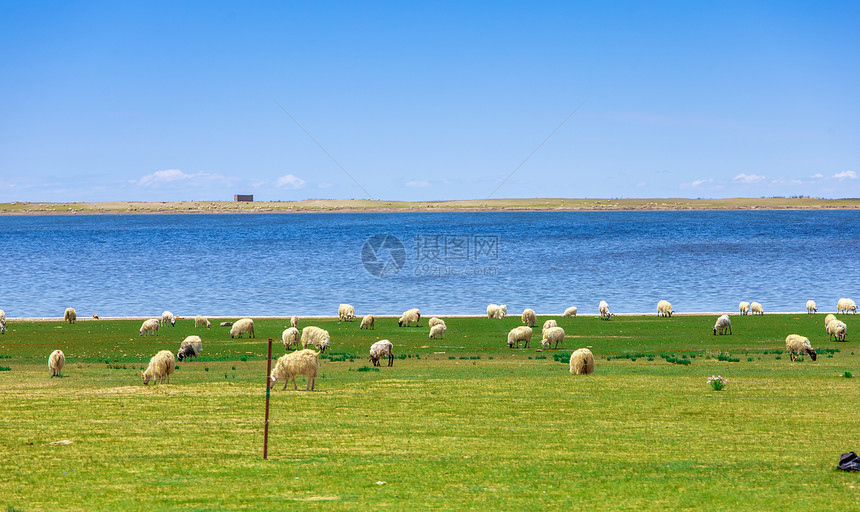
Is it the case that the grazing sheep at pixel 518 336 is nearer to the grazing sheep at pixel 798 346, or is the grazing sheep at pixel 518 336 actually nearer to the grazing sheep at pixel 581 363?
the grazing sheep at pixel 581 363

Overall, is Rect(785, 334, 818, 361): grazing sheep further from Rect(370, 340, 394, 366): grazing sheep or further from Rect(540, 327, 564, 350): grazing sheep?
Rect(370, 340, 394, 366): grazing sheep

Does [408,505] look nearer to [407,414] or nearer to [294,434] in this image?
[294,434]

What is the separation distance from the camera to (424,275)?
11038 centimetres

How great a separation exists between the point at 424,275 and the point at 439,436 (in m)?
91.9

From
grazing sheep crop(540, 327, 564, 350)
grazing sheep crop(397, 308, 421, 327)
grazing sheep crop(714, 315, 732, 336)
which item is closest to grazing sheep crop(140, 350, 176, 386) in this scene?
grazing sheep crop(540, 327, 564, 350)

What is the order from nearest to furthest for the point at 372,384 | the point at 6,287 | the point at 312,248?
the point at 372,384 → the point at 6,287 → the point at 312,248

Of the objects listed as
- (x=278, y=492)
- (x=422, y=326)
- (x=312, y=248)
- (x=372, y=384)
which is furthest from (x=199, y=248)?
(x=278, y=492)

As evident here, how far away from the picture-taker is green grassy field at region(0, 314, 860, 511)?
45.4 ft

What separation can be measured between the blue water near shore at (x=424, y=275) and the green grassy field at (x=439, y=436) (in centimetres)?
3756

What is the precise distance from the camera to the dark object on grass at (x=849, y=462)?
15078mm

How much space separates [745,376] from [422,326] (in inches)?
1016

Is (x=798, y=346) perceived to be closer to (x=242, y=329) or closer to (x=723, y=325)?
(x=723, y=325)

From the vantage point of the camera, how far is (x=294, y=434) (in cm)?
1859

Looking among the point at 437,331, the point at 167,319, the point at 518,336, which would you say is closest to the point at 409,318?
the point at 437,331
